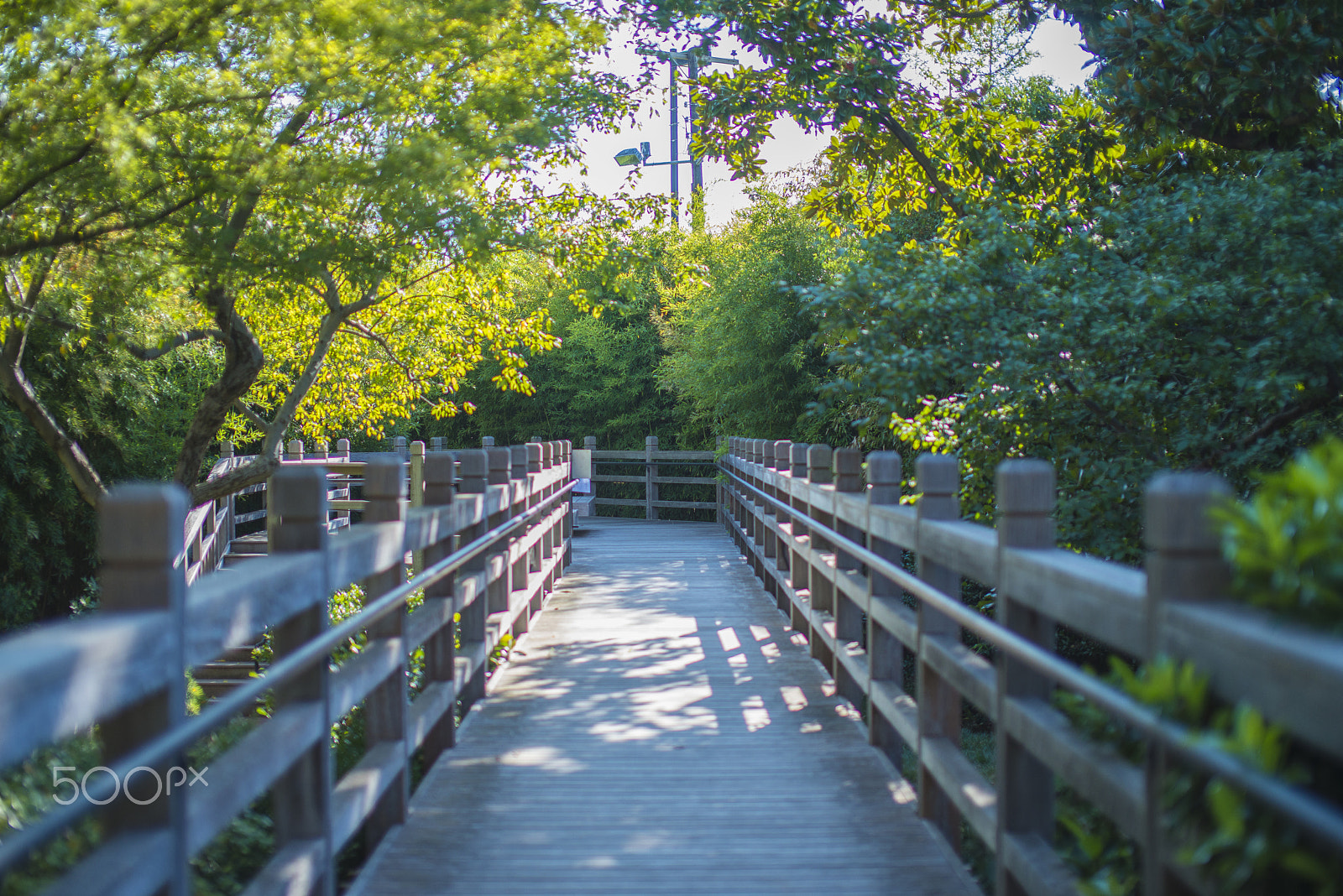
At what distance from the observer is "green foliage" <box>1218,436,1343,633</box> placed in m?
1.52

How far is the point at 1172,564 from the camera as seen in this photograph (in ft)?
6.01

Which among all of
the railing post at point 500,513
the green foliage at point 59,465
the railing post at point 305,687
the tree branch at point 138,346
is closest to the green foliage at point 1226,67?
the railing post at point 500,513

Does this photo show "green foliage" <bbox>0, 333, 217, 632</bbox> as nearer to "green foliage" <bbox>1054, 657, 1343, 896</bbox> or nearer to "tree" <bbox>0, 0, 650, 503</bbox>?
"tree" <bbox>0, 0, 650, 503</bbox>

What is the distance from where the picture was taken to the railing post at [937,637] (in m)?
3.39

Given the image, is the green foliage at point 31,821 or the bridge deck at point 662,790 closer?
the green foliage at point 31,821

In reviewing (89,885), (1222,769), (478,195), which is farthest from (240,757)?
(478,195)

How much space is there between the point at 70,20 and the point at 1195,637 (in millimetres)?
9207

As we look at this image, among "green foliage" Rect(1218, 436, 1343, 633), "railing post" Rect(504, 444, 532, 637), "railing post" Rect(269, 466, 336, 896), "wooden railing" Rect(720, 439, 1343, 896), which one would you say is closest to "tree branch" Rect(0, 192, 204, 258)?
"railing post" Rect(504, 444, 532, 637)

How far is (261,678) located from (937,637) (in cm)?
209

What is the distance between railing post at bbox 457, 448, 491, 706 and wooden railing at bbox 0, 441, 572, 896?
46 mm

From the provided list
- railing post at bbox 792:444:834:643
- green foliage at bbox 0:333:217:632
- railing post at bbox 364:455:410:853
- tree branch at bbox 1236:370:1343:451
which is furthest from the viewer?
green foliage at bbox 0:333:217:632

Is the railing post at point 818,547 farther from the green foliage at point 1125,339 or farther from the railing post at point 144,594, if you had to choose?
the railing post at point 144,594

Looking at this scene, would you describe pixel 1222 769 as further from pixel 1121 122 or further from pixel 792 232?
pixel 792 232

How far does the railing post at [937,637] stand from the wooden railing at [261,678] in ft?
5.41
